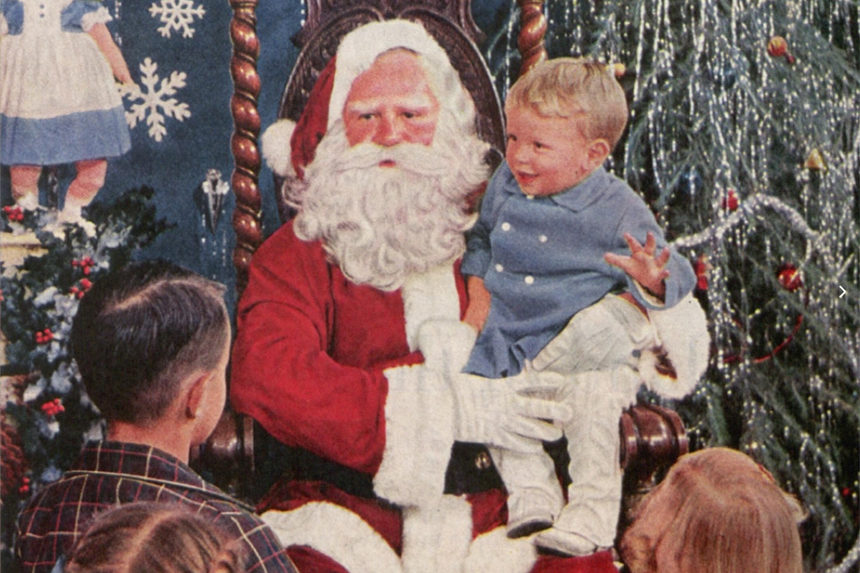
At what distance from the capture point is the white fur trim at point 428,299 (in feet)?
8.24

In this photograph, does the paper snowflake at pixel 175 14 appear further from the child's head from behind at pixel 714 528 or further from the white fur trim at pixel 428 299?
the child's head from behind at pixel 714 528

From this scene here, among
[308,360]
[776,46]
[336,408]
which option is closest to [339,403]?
[336,408]

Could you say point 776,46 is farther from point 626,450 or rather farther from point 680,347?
point 626,450

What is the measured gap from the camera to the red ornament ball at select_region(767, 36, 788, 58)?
2709 mm

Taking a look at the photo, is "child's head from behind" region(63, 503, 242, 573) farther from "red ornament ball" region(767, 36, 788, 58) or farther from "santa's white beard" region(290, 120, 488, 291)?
"red ornament ball" region(767, 36, 788, 58)

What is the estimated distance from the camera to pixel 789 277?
275 cm

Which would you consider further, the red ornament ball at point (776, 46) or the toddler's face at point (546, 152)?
the red ornament ball at point (776, 46)

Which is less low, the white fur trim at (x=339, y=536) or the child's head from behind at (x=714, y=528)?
the child's head from behind at (x=714, y=528)

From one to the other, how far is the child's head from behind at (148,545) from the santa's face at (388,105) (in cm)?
100

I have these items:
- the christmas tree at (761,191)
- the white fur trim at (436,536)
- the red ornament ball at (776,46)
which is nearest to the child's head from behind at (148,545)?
the white fur trim at (436,536)

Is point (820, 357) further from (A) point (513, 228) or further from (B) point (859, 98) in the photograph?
(A) point (513, 228)

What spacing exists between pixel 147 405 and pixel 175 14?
886 mm

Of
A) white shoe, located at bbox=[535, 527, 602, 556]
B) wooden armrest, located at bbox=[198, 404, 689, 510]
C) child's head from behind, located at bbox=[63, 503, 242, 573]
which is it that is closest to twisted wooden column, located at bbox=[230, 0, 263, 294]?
wooden armrest, located at bbox=[198, 404, 689, 510]

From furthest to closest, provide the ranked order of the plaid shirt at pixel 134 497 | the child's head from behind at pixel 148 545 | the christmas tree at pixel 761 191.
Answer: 1. the christmas tree at pixel 761 191
2. the plaid shirt at pixel 134 497
3. the child's head from behind at pixel 148 545
